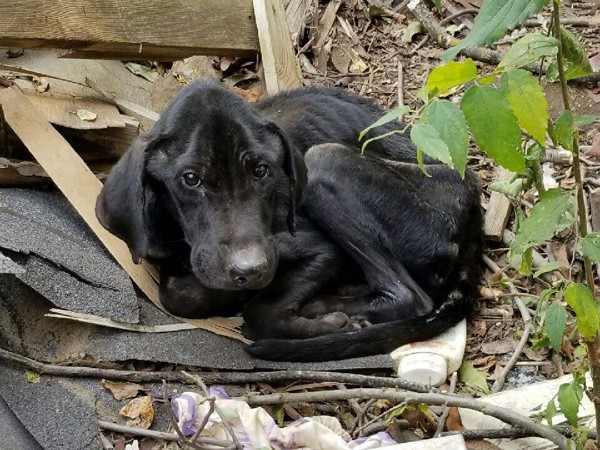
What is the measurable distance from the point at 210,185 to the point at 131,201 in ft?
1.29

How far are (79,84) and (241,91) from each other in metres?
1.14

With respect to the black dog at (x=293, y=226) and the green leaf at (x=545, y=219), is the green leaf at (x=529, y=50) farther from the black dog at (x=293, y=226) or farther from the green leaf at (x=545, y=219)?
the black dog at (x=293, y=226)

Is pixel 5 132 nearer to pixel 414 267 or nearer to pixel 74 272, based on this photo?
pixel 74 272

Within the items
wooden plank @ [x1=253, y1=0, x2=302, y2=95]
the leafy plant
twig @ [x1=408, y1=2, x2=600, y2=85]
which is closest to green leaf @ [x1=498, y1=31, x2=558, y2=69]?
the leafy plant

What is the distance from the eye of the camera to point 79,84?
17.5ft

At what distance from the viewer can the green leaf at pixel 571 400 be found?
293cm

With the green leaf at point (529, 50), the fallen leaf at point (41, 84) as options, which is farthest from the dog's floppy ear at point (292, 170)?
the green leaf at point (529, 50)

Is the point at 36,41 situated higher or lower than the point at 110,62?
higher

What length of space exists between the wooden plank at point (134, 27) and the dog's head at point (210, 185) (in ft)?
3.05

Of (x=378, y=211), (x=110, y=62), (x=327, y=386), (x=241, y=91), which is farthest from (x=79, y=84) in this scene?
(x=327, y=386)

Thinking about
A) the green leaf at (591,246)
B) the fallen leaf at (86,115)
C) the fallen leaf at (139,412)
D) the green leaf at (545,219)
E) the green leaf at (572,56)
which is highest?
the green leaf at (572,56)

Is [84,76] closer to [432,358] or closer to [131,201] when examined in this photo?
[131,201]

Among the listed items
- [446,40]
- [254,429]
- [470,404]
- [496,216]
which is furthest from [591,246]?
[446,40]

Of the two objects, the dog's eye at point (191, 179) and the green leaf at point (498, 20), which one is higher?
the green leaf at point (498, 20)
